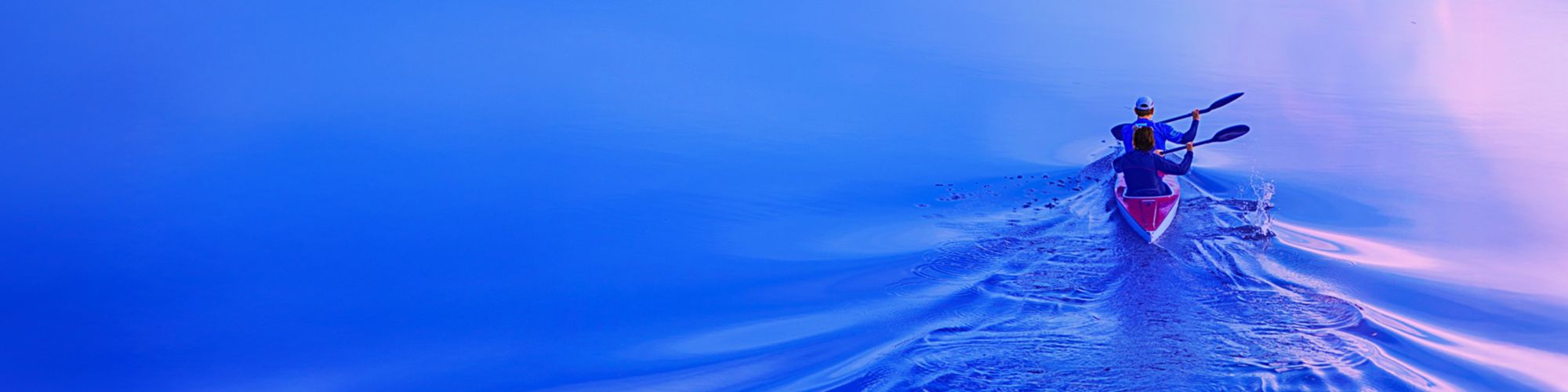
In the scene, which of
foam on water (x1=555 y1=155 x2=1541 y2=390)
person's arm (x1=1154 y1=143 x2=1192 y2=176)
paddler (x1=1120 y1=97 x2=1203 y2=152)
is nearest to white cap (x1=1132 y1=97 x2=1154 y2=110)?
paddler (x1=1120 y1=97 x2=1203 y2=152)

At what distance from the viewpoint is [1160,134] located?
9.05 metres

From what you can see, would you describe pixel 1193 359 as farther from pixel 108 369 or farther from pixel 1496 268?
pixel 108 369

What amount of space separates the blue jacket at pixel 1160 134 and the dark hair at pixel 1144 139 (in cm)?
14

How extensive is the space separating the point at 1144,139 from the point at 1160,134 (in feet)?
2.10

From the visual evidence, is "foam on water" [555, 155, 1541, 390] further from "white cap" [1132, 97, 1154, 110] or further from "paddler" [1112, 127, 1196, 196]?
"white cap" [1132, 97, 1154, 110]

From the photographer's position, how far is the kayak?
7.96 metres

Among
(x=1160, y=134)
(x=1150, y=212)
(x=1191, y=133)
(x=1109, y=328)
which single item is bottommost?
(x=1109, y=328)

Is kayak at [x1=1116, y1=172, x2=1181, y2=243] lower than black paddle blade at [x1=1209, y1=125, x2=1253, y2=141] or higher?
lower

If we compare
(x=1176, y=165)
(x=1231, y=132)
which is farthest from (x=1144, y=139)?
(x=1231, y=132)

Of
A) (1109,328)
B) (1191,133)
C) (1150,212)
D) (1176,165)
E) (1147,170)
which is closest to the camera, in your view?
(1109,328)

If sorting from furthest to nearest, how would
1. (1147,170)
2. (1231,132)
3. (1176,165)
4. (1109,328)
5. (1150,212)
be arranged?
(1231,132) → (1176,165) → (1147,170) → (1150,212) → (1109,328)

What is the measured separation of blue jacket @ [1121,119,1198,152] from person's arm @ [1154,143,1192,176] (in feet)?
0.62

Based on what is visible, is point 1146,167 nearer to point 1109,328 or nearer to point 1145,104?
point 1145,104

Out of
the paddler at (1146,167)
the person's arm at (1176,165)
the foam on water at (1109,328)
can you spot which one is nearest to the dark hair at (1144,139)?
the paddler at (1146,167)
